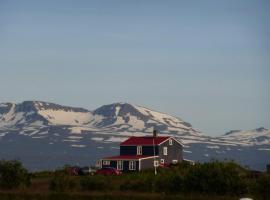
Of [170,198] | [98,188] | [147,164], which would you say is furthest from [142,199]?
[147,164]

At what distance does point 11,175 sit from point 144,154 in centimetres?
5968

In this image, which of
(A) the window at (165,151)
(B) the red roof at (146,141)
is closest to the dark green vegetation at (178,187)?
(B) the red roof at (146,141)

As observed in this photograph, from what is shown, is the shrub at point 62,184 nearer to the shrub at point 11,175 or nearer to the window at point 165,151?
the shrub at point 11,175

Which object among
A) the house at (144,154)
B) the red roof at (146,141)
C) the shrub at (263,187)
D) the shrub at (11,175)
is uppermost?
the red roof at (146,141)

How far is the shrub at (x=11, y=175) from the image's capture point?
63.6 meters

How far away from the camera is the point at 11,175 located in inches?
2518

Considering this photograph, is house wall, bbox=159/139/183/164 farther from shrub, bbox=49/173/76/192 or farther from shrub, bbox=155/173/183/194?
shrub, bbox=155/173/183/194

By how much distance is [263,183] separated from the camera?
55.3 metres

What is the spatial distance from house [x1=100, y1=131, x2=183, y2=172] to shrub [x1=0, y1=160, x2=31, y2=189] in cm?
5347

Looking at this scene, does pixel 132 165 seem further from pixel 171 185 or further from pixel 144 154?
pixel 171 185

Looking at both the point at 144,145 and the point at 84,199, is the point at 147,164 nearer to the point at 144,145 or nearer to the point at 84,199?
the point at 144,145

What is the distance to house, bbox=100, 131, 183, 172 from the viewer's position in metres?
118

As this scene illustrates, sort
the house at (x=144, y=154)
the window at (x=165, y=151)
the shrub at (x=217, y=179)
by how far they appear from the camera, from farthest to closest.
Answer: the window at (x=165, y=151), the house at (x=144, y=154), the shrub at (x=217, y=179)

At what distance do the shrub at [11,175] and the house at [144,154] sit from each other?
53472 millimetres
